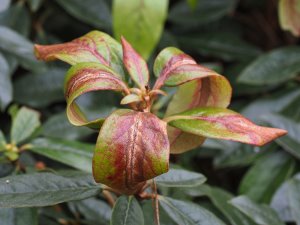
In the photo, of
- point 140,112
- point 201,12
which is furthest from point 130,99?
point 201,12

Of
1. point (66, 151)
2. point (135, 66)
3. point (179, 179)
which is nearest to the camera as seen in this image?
point (135, 66)

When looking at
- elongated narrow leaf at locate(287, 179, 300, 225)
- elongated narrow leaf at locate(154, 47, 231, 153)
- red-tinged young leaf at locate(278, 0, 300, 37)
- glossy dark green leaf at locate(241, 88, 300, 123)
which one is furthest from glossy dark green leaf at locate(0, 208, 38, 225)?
red-tinged young leaf at locate(278, 0, 300, 37)

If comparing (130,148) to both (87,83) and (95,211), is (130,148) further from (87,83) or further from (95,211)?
(95,211)

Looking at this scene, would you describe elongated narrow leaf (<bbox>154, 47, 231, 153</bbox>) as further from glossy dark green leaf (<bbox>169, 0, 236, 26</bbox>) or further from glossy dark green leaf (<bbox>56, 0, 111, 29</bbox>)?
glossy dark green leaf (<bbox>169, 0, 236, 26</bbox>)

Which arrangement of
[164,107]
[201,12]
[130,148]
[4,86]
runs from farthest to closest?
[201,12] < [164,107] < [4,86] < [130,148]

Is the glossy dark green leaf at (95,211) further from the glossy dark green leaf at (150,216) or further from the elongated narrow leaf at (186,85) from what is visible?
the elongated narrow leaf at (186,85)

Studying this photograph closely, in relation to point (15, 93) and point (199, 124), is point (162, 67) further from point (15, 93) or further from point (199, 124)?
point (15, 93)

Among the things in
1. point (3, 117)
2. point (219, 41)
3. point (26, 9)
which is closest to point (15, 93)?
point (3, 117)
